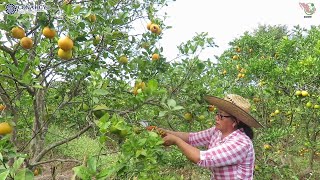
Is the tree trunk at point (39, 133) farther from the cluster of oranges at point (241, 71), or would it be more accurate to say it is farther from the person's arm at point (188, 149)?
the cluster of oranges at point (241, 71)

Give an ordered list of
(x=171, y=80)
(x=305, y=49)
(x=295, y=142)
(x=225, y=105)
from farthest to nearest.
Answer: (x=295, y=142) < (x=305, y=49) < (x=171, y=80) < (x=225, y=105)

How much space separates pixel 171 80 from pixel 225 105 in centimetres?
43

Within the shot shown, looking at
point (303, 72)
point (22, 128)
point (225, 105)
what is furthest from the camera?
point (303, 72)

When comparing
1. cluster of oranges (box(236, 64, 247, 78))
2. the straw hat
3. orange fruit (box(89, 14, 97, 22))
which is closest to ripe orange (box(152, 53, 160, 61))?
the straw hat

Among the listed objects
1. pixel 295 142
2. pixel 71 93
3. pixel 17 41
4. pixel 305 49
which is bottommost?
pixel 295 142

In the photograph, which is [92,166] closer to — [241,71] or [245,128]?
[245,128]

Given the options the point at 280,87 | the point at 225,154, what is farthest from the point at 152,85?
the point at 280,87

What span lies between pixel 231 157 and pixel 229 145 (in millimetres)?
73

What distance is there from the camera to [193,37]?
2.70 m

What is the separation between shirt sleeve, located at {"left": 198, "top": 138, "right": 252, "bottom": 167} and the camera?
207cm

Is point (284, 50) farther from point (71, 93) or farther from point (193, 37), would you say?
point (71, 93)

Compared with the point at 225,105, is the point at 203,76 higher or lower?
higher

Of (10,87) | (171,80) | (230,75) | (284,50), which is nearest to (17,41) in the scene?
(10,87)

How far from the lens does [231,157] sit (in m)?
2.12
